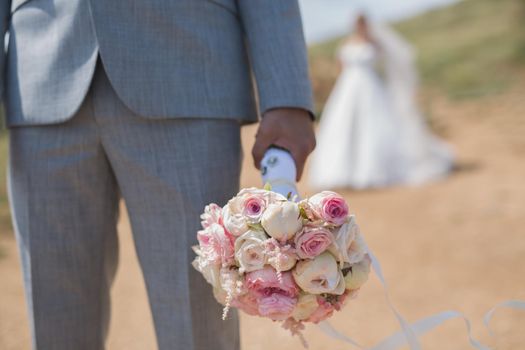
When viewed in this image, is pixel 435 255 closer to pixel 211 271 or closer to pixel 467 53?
pixel 211 271

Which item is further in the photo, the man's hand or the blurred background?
the blurred background

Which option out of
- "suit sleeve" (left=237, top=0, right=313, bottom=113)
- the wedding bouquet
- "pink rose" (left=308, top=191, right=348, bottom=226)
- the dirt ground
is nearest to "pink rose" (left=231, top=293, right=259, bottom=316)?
the wedding bouquet

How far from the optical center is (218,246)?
1304mm

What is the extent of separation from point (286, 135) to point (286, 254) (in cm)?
42

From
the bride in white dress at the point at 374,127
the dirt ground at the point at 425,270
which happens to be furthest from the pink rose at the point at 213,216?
the bride in white dress at the point at 374,127

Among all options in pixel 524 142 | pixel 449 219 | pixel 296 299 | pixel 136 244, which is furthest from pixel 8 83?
pixel 524 142

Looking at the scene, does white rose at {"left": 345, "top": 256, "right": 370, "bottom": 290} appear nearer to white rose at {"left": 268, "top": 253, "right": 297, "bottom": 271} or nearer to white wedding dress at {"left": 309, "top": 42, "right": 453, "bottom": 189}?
white rose at {"left": 268, "top": 253, "right": 297, "bottom": 271}

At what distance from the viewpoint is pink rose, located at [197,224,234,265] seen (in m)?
1.29

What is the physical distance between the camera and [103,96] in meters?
1.55

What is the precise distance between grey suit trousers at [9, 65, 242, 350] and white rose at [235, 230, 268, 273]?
316 millimetres

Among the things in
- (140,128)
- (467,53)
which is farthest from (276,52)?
(467,53)

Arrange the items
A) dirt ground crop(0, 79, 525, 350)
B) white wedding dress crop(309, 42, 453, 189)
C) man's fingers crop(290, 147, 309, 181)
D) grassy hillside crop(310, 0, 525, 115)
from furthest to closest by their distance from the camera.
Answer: grassy hillside crop(310, 0, 525, 115) < white wedding dress crop(309, 42, 453, 189) < dirt ground crop(0, 79, 525, 350) < man's fingers crop(290, 147, 309, 181)

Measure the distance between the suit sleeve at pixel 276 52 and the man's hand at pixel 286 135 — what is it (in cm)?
3

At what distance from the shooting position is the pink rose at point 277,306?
4.15ft
